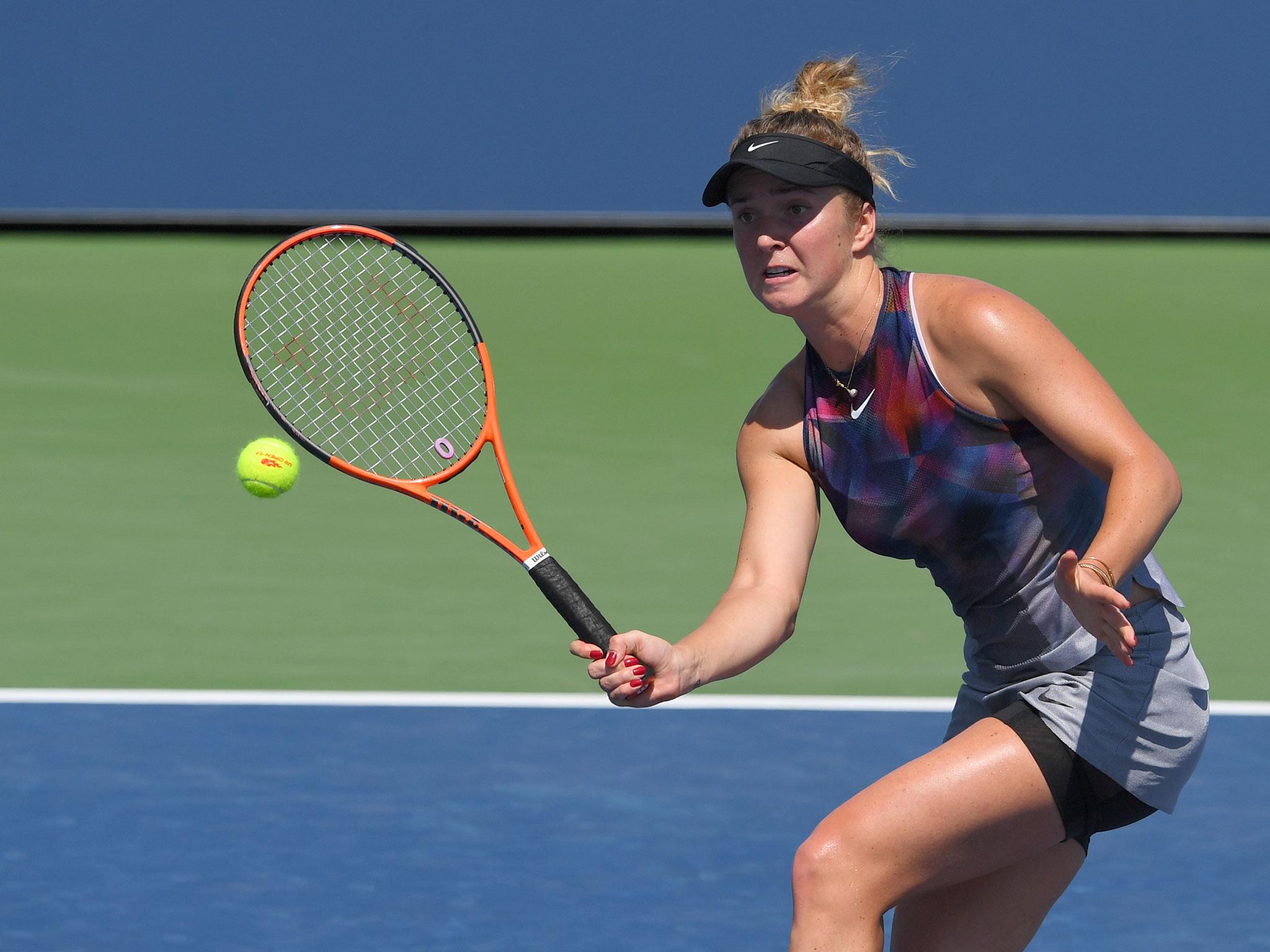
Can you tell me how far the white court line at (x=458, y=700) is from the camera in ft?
17.8

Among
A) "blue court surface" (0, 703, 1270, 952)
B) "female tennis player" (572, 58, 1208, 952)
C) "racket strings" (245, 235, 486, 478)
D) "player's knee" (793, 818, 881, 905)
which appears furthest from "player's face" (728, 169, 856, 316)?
"racket strings" (245, 235, 486, 478)

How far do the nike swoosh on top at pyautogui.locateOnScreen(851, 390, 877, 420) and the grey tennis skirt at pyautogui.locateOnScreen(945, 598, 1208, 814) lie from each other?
0.51 m

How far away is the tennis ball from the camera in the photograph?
4.41m

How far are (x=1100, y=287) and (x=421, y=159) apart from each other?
353cm

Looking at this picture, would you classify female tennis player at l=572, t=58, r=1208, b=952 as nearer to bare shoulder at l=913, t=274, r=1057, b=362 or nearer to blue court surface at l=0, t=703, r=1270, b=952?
bare shoulder at l=913, t=274, r=1057, b=362

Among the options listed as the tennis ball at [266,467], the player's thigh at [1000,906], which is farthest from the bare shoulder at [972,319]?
the tennis ball at [266,467]

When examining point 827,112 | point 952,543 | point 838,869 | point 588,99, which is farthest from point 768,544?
point 588,99

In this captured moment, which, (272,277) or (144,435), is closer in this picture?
(272,277)

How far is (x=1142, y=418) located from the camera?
8164 mm

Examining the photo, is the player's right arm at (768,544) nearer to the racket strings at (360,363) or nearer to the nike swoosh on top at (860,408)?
the nike swoosh on top at (860,408)

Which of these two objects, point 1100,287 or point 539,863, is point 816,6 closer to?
point 1100,287

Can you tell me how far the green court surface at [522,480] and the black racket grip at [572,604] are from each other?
241cm

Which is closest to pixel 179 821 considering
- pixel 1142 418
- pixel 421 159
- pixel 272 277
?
pixel 272 277

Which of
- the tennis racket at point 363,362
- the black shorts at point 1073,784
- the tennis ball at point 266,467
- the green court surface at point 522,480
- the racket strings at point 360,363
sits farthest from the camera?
the racket strings at point 360,363
